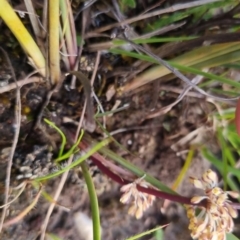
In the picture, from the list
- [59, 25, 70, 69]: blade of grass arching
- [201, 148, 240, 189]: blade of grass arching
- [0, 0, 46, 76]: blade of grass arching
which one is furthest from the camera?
[201, 148, 240, 189]: blade of grass arching

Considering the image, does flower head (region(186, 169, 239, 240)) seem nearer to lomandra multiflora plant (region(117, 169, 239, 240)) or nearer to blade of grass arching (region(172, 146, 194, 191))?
lomandra multiflora plant (region(117, 169, 239, 240))

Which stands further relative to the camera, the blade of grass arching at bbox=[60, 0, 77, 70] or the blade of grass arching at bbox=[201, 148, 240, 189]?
the blade of grass arching at bbox=[201, 148, 240, 189]

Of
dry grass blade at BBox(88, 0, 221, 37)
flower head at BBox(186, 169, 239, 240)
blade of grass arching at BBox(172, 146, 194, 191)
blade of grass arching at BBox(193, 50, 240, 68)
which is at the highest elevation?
dry grass blade at BBox(88, 0, 221, 37)

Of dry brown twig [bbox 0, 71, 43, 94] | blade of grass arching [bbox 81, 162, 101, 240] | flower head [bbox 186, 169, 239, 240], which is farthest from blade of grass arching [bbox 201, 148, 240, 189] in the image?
dry brown twig [bbox 0, 71, 43, 94]

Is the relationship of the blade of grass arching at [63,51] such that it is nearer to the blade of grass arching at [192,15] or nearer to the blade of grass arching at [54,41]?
the blade of grass arching at [54,41]

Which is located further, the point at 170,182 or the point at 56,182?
the point at 170,182

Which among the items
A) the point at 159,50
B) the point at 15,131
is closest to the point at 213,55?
the point at 159,50

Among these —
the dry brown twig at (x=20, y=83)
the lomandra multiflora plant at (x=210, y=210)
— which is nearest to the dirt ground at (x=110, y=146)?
the dry brown twig at (x=20, y=83)

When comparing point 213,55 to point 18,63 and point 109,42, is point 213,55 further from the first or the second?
point 18,63
